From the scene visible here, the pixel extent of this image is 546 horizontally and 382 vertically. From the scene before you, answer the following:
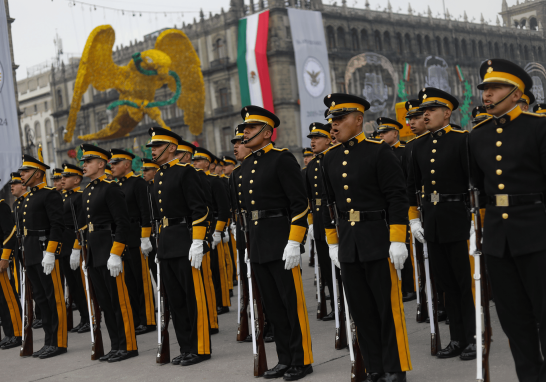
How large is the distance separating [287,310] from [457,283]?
147cm

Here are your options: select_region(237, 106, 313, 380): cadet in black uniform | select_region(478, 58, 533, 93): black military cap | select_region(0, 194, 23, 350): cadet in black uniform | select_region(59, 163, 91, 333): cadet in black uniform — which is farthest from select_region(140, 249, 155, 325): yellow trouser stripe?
select_region(478, 58, 533, 93): black military cap

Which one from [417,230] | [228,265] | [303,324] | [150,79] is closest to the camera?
[303,324]

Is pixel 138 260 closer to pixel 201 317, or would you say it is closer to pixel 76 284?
pixel 76 284

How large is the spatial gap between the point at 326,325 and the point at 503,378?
277cm

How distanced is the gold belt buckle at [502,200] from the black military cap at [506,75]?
2.25 ft

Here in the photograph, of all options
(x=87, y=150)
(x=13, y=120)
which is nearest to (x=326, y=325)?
(x=87, y=150)

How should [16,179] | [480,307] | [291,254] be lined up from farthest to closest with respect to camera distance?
[16,179]
[291,254]
[480,307]

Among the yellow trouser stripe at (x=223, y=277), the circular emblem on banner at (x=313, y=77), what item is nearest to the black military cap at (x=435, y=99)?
the yellow trouser stripe at (x=223, y=277)

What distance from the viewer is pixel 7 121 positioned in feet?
42.8

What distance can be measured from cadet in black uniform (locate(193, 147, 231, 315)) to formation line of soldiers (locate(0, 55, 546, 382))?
1.03 metres

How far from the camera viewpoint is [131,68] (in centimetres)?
2441

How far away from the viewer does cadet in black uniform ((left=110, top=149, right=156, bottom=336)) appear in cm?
789

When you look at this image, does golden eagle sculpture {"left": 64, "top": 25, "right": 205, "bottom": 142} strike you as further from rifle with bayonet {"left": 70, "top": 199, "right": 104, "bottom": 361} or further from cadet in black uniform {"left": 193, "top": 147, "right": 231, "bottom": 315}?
rifle with bayonet {"left": 70, "top": 199, "right": 104, "bottom": 361}

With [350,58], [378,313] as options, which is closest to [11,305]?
[378,313]
